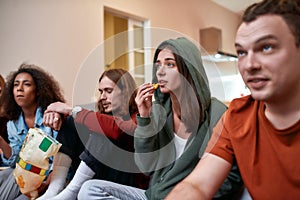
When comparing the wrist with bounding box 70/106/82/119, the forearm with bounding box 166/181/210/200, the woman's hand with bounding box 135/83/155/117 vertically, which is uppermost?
the woman's hand with bounding box 135/83/155/117

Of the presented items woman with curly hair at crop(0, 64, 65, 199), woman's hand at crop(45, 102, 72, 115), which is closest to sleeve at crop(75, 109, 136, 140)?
woman's hand at crop(45, 102, 72, 115)

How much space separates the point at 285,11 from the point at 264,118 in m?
0.26

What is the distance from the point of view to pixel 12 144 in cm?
188

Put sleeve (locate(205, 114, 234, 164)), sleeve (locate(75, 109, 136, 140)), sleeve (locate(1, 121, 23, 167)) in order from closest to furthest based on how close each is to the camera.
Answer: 1. sleeve (locate(205, 114, 234, 164))
2. sleeve (locate(75, 109, 136, 140))
3. sleeve (locate(1, 121, 23, 167))

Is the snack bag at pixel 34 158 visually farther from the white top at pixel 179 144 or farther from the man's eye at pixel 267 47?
the man's eye at pixel 267 47

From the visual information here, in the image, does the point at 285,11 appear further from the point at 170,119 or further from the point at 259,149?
the point at 170,119

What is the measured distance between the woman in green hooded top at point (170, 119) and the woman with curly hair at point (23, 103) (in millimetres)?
740

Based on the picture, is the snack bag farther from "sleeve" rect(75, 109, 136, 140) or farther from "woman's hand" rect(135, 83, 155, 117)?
"woman's hand" rect(135, 83, 155, 117)

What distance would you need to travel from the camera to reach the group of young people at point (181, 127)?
2.39ft

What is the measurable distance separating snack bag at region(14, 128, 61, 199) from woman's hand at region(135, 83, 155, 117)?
550 mm

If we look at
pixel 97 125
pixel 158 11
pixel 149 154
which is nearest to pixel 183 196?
pixel 149 154

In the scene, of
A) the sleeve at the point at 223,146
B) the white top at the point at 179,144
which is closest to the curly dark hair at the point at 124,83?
the white top at the point at 179,144

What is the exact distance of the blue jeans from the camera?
1275 millimetres

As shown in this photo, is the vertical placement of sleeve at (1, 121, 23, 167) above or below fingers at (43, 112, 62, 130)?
below
